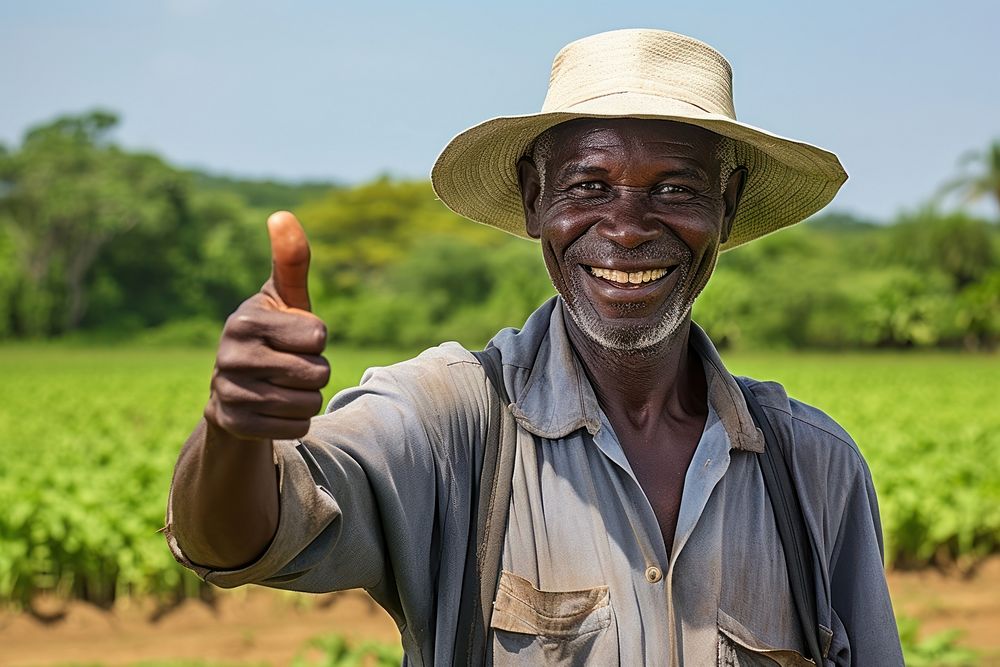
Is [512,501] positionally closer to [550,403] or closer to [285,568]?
[550,403]

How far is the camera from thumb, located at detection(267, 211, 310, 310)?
1.28 metres

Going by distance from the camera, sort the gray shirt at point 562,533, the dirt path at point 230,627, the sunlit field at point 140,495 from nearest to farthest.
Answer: the gray shirt at point 562,533 → the dirt path at point 230,627 → the sunlit field at point 140,495

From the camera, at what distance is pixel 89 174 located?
6581cm

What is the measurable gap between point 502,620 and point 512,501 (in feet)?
0.63

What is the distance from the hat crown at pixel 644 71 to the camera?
204 cm

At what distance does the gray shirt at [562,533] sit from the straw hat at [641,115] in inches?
16.2

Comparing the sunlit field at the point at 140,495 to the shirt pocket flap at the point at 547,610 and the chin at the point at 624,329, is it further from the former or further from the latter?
the shirt pocket flap at the point at 547,610

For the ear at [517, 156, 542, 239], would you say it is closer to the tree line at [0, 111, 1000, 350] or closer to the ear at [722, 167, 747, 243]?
the ear at [722, 167, 747, 243]

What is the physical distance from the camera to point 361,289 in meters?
79.9

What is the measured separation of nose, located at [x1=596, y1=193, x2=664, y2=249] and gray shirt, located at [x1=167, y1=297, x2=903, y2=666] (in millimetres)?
220

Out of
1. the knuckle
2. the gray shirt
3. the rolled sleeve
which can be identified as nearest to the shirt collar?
the gray shirt

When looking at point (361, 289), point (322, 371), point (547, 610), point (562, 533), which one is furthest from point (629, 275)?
point (361, 289)

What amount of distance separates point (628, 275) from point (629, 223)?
0.09 meters

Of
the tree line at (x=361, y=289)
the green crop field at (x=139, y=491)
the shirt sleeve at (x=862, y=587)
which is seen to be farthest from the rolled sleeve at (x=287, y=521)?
the tree line at (x=361, y=289)
